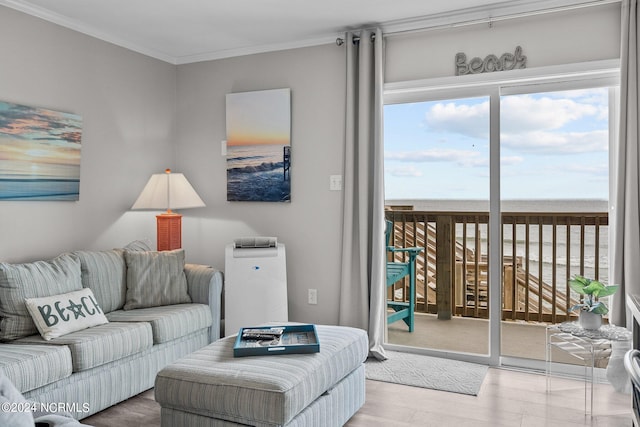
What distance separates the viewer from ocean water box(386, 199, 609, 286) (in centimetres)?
346

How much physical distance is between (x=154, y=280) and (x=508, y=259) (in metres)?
2.51

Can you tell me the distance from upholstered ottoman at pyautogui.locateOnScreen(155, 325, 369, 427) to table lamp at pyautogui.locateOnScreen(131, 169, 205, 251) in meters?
1.74

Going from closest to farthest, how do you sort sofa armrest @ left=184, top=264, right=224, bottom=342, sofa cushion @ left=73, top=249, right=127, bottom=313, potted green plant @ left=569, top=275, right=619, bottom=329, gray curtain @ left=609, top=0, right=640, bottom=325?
potted green plant @ left=569, top=275, right=619, bottom=329 → gray curtain @ left=609, top=0, right=640, bottom=325 → sofa cushion @ left=73, top=249, right=127, bottom=313 → sofa armrest @ left=184, top=264, right=224, bottom=342

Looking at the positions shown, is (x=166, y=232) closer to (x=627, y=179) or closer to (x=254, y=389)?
(x=254, y=389)

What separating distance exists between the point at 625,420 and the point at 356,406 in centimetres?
143

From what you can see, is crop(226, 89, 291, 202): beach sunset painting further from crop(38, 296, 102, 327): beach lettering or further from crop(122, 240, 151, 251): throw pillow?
crop(38, 296, 102, 327): beach lettering

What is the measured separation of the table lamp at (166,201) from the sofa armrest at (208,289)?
1.47ft

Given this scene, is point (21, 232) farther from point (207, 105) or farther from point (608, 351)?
point (608, 351)

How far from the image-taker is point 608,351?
10.2 ft

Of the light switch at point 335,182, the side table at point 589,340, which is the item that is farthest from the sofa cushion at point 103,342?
the side table at point 589,340

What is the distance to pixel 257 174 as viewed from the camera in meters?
4.43

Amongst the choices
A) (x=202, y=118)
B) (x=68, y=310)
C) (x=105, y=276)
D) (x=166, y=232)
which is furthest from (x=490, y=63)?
(x=68, y=310)

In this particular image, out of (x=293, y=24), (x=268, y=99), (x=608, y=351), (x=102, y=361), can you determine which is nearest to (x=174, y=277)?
(x=102, y=361)

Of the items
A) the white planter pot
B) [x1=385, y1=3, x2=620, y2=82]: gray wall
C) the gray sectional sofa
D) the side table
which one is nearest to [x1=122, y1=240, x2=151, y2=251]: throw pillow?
the gray sectional sofa
